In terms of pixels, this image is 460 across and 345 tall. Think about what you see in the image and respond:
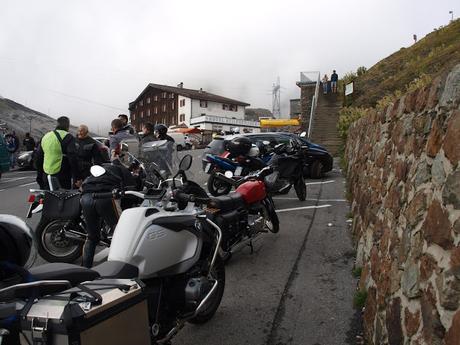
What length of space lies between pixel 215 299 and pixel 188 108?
61564 mm

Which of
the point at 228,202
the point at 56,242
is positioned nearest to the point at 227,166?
the point at 228,202

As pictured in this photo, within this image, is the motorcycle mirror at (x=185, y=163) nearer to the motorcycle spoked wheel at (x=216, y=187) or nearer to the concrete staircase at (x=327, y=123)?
the motorcycle spoked wheel at (x=216, y=187)

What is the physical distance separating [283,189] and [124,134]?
11.4 feet

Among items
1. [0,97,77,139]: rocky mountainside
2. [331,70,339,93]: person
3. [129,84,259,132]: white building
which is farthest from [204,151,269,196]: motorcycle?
[129,84,259,132]: white building

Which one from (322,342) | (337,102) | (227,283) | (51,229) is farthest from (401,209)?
(337,102)

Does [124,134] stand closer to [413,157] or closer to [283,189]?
[283,189]

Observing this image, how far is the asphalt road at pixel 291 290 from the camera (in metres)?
3.90

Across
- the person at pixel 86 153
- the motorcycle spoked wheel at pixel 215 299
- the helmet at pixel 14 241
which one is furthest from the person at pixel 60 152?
the helmet at pixel 14 241

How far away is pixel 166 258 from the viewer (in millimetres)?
3258

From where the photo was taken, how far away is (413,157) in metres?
3.02

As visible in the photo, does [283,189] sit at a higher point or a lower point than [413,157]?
lower

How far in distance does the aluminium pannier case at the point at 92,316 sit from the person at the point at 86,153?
5320 mm

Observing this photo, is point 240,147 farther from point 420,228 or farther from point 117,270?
point 420,228

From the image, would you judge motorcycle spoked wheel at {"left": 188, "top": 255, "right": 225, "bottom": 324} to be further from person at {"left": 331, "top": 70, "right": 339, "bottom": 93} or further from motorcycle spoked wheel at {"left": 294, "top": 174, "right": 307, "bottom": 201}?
person at {"left": 331, "top": 70, "right": 339, "bottom": 93}
